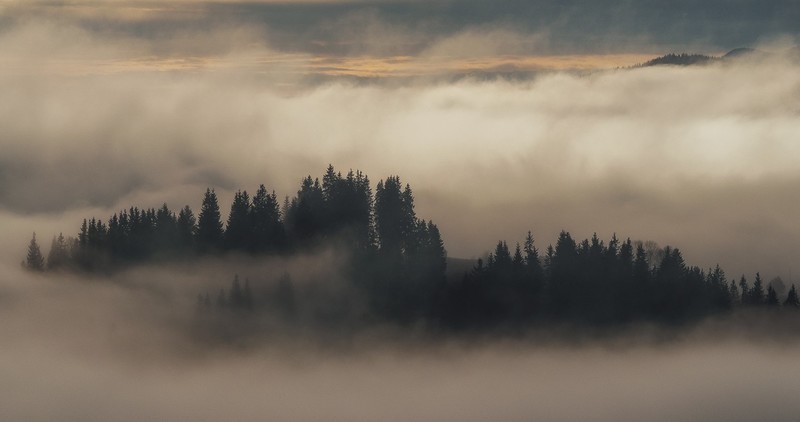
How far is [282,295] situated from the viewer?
161 meters

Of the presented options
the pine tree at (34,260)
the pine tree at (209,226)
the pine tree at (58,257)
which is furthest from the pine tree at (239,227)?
the pine tree at (34,260)

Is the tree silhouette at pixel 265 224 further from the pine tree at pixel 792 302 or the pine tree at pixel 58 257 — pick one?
the pine tree at pixel 792 302

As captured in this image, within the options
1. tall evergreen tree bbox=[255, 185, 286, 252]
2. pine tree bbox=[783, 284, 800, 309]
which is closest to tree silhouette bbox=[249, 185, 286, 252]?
tall evergreen tree bbox=[255, 185, 286, 252]

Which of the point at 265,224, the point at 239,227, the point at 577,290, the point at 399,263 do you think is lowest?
the point at 577,290

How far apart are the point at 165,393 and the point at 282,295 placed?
1649 centimetres

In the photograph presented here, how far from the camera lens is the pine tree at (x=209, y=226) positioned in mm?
163875

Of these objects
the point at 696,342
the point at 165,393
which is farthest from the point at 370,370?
the point at 696,342

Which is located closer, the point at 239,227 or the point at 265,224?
the point at 265,224

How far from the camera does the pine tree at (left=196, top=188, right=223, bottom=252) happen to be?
16388 cm

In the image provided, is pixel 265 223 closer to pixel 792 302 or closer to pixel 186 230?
pixel 186 230

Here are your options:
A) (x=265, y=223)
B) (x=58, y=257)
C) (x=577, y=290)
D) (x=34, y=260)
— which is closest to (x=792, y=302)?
(x=577, y=290)

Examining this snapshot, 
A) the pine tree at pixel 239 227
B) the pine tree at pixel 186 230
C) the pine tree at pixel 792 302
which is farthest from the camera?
the pine tree at pixel 792 302

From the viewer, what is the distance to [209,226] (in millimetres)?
165500

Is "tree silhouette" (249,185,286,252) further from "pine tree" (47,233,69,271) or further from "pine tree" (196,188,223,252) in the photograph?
"pine tree" (47,233,69,271)
